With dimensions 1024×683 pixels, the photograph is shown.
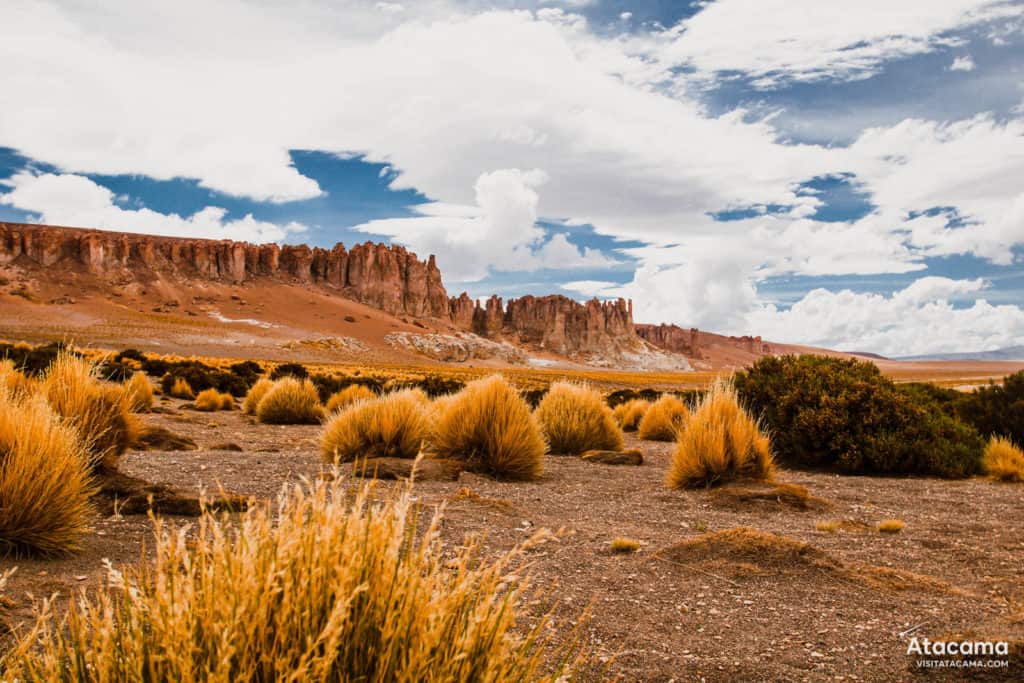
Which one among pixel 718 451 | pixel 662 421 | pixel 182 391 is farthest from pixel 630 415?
pixel 182 391

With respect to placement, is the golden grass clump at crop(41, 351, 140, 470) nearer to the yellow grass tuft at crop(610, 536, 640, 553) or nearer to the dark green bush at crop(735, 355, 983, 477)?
the yellow grass tuft at crop(610, 536, 640, 553)

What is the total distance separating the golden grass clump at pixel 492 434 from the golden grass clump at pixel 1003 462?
24.1ft

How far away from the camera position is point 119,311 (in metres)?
94.9

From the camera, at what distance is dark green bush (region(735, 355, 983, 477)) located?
11.6m

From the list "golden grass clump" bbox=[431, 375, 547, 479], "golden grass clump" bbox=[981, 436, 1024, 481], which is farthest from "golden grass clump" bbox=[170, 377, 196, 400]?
"golden grass clump" bbox=[981, 436, 1024, 481]

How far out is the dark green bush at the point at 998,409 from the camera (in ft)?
45.5

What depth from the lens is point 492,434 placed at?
407 inches

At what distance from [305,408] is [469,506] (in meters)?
11.4

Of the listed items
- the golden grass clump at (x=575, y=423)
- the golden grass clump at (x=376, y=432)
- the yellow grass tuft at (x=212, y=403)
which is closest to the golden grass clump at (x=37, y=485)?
the golden grass clump at (x=376, y=432)

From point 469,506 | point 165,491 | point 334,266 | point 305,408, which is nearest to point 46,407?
point 165,491

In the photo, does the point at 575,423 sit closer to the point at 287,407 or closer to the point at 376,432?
the point at 376,432

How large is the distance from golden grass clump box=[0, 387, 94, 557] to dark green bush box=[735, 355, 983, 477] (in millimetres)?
10392

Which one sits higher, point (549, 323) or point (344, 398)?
point (549, 323)

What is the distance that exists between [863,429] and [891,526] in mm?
5039
